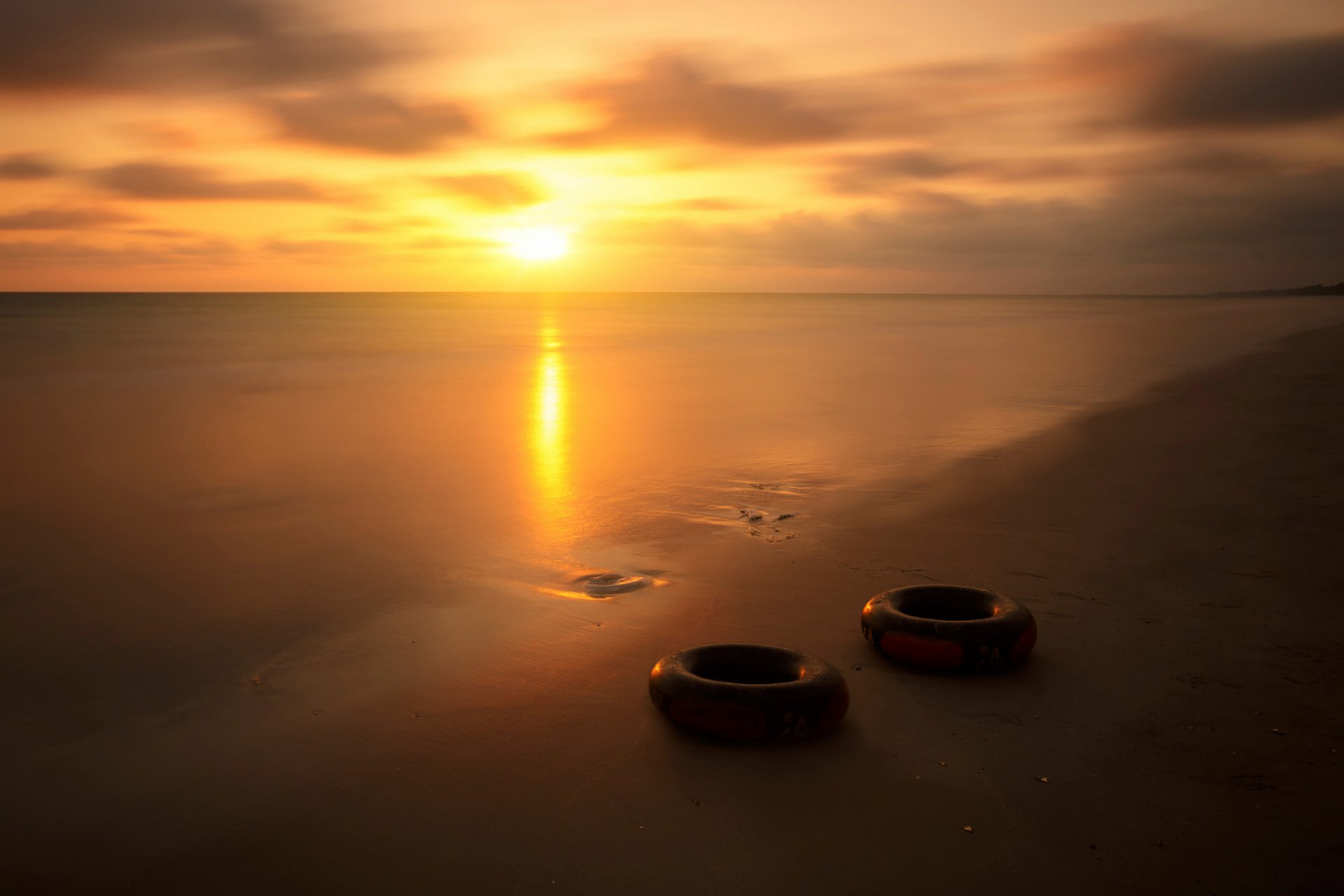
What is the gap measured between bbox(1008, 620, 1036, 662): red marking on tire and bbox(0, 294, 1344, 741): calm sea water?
261 centimetres

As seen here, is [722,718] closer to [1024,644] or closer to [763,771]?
[763,771]

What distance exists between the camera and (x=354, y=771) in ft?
13.4

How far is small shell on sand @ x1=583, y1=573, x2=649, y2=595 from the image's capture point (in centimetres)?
650

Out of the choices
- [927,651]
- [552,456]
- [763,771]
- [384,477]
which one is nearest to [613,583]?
[927,651]

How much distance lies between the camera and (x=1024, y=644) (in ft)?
16.7

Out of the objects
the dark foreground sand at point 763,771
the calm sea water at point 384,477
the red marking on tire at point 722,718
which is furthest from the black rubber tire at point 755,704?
the calm sea water at point 384,477

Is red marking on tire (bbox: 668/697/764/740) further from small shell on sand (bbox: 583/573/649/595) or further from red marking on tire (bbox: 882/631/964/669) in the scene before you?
small shell on sand (bbox: 583/573/649/595)

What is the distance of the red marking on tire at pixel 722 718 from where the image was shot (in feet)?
13.9

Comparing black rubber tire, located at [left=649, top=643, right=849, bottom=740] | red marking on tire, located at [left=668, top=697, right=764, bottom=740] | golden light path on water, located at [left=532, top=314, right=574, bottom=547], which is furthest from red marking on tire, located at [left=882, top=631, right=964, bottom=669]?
golden light path on water, located at [left=532, top=314, right=574, bottom=547]

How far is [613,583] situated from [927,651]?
2.46m

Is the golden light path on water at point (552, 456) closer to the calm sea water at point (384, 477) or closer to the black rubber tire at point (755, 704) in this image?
the calm sea water at point (384, 477)

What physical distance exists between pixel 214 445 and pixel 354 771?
10.4 m

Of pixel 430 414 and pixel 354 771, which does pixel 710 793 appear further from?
pixel 430 414

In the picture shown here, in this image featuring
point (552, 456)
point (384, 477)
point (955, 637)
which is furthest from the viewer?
point (552, 456)
